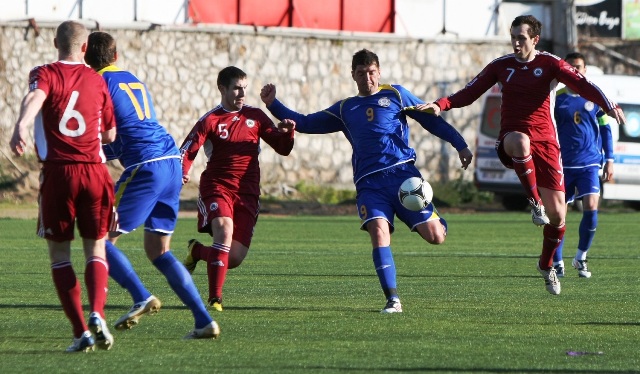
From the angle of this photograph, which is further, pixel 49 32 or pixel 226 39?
pixel 226 39

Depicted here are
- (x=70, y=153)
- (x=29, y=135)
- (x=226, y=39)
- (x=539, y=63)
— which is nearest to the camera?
(x=70, y=153)

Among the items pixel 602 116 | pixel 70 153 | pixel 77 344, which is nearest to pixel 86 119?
pixel 70 153

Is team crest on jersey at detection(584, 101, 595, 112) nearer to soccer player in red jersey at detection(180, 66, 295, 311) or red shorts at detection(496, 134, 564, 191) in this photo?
red shorts at detection(496, 134, 564, 191)

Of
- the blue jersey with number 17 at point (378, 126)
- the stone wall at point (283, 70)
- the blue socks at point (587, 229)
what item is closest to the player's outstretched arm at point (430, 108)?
the blue jersey with number 17 at point (378, 126)

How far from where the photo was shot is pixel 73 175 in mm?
7660

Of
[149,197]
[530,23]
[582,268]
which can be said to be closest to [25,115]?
[149,197]

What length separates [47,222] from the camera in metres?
7.68

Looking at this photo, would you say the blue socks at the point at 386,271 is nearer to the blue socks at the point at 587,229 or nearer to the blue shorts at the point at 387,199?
the blue shorts at the point at 387,199

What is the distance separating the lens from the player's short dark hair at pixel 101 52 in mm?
9008

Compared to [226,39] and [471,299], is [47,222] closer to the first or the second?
[471,299]

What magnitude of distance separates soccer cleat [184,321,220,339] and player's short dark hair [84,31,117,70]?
74.3 inches

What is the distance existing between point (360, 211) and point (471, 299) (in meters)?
1.19

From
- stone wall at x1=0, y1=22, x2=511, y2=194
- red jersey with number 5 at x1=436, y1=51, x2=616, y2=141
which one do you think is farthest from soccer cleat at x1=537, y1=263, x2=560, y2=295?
stone wall at x1=0, y1=22, x2=511, y2=194

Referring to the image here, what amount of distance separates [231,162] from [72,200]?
122 inches
